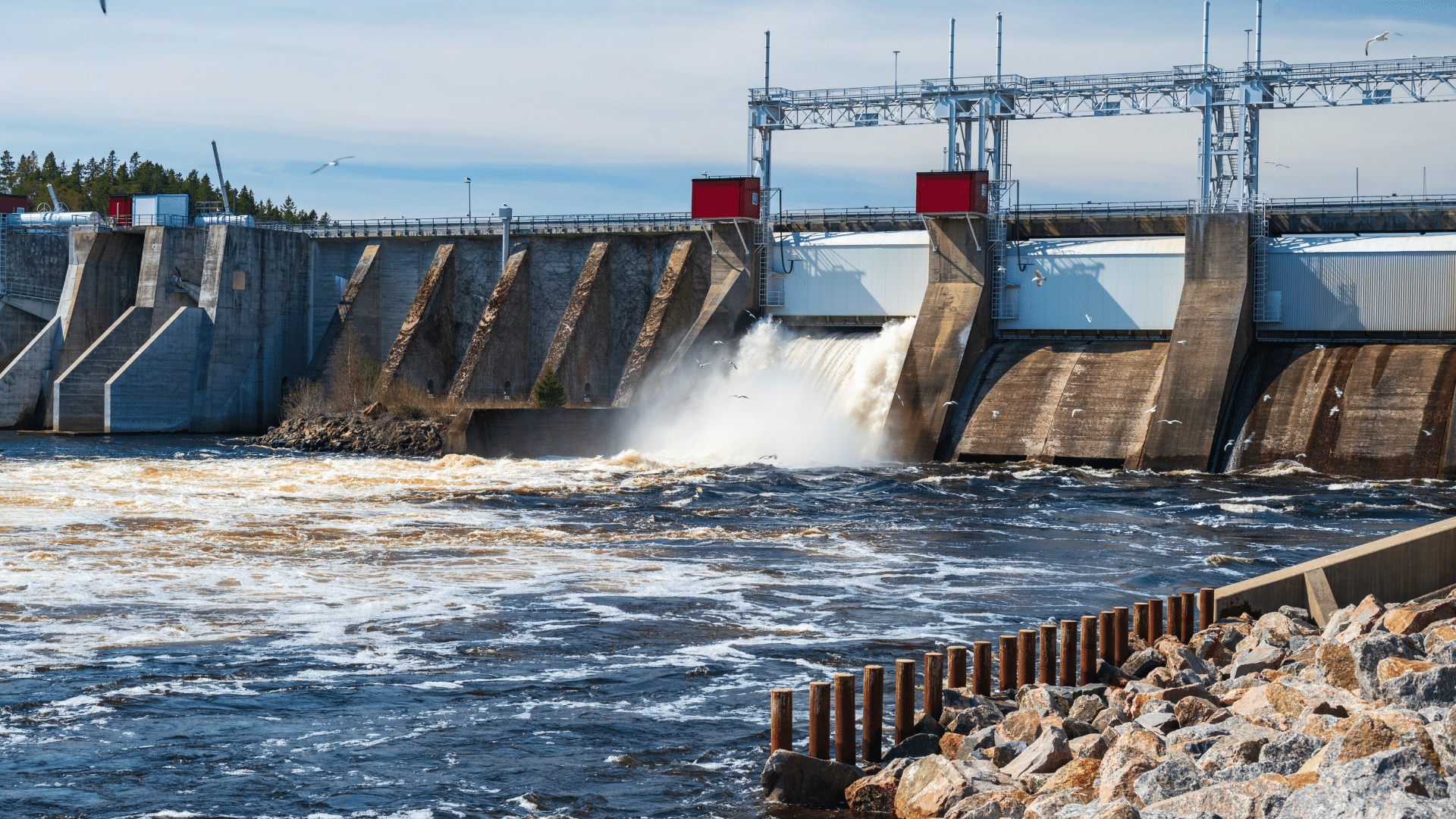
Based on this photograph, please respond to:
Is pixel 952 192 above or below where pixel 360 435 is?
above

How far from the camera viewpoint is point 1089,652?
13609 millimetres

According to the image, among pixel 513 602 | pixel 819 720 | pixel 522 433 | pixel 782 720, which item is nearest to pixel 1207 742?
pixel 819 720

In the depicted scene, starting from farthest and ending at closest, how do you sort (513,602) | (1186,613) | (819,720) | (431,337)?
(431,337)
(513,602)
(1186,613)
(819,720)

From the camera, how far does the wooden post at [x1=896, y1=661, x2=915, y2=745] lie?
37.4 feet

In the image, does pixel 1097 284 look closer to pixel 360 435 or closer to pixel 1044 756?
pixel 360 435

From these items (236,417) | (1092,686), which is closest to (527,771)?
(1092,686)

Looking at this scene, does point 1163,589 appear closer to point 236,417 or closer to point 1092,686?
point 1092,686

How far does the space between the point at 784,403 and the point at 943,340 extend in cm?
559

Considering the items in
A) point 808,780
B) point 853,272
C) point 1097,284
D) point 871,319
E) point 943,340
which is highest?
point 853,272

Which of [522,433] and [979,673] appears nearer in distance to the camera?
[979,673]

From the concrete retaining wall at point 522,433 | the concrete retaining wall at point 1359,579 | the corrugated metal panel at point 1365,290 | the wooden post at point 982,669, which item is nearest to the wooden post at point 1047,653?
the wooden post at point 982,669

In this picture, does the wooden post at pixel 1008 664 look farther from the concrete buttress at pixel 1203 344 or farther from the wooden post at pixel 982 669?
the concrete buttress at pixel 1203 344

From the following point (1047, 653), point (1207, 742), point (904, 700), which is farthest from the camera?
point (1047, 653)

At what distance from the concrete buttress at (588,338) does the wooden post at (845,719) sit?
38306 mm
